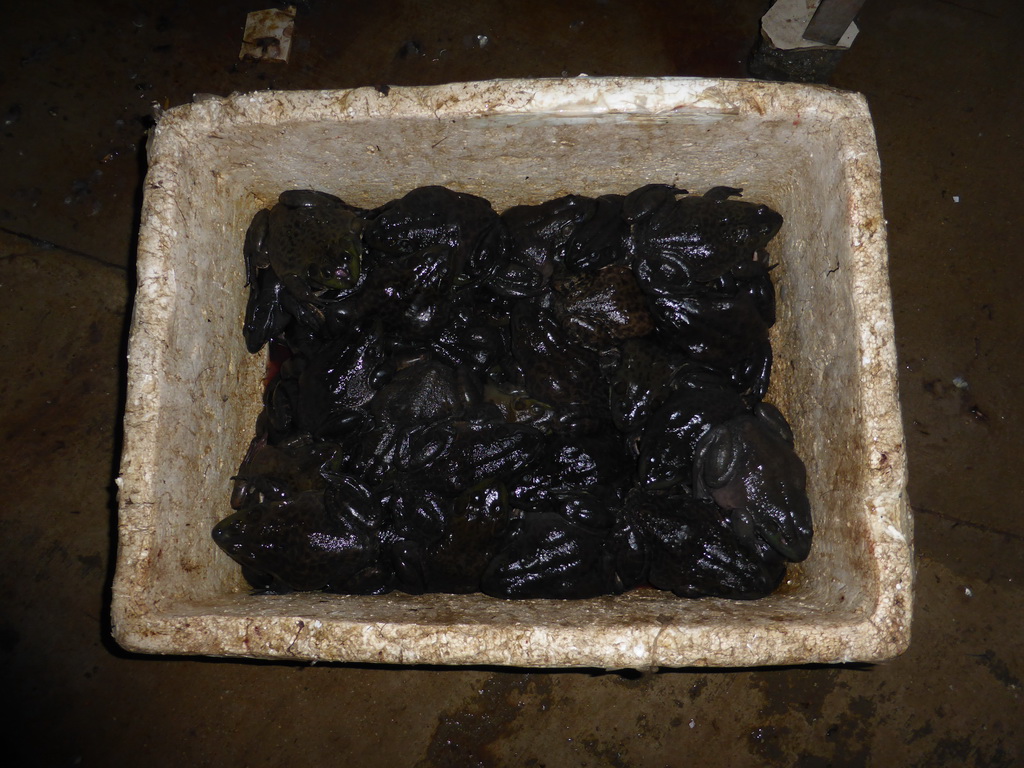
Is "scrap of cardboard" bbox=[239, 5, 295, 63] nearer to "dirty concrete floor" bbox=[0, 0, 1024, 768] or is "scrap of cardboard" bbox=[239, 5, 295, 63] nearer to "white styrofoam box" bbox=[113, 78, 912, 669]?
"dirty concrete floor" bbox=[0, 0, 1024, 768]

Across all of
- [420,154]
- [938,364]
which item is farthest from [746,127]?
[938,364]

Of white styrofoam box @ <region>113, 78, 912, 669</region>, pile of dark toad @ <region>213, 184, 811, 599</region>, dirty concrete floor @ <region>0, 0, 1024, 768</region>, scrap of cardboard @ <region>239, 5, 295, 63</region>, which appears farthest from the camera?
scrap of cardboard @ <region>239, 5, 295, 63</region>

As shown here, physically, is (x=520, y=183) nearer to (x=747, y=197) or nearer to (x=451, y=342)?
(x=451, y=342)

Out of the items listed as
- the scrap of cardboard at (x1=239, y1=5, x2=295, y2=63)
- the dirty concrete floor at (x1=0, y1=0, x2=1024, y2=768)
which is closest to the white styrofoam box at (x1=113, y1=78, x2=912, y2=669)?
the dirty concrete floor at (x1=0, y1=0, x2=1024, y2=768)

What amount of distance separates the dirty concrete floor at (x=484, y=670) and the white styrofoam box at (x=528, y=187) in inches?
40.3

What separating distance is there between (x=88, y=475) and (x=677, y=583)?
9.40 ft

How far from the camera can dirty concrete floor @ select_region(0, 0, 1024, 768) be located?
3.21 m

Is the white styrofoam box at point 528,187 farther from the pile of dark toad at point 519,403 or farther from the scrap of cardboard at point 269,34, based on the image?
the scrap of cardboard at point 269,34

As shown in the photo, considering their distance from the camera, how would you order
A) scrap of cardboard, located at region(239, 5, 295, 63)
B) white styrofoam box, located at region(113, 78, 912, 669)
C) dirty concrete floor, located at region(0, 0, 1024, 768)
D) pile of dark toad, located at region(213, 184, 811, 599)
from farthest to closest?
1. scrap of cardboard, located at region(239, 5, 295, 63)
2. dirty concrete floor, located at region(0, 0, 1024, 768)
3. pile of dark toad, located at region(213, 184, 811, 599)
4. white styrofoam box, located at region(113, 78, 912, 669)

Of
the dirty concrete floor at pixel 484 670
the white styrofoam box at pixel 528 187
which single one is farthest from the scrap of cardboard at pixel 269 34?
the white styrofoam box at pixel 528 187

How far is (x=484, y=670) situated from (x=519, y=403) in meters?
1.42

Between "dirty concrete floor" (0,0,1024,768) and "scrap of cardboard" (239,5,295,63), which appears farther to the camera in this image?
"scrap of cardboard" (239,5,295,63)

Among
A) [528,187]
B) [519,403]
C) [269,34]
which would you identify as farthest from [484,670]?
[269,34]

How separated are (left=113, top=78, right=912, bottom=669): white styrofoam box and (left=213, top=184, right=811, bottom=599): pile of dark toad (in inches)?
4.7
